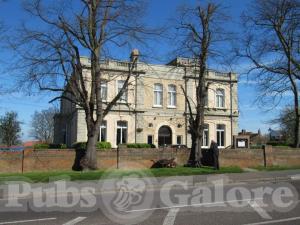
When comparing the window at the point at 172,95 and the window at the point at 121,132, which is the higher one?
the window at the point at 172,95

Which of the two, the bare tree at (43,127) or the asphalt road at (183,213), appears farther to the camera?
the bare tree at (43,127)

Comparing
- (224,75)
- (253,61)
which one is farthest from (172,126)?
(253,61)

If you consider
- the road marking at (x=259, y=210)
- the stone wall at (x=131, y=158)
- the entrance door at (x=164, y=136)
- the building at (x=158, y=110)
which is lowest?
the road marking at (x=259, y=210)

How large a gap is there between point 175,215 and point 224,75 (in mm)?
39684

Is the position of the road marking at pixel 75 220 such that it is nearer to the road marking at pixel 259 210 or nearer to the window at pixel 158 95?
the road marking at pixel 259 210

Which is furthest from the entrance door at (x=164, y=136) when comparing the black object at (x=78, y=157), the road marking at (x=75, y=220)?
the road marking at (x=75, y=220)

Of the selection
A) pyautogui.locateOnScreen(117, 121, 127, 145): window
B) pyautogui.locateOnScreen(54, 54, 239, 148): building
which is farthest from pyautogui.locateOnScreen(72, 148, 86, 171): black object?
pyautogui.locateOnScreen(117, 121, 127, 145): window

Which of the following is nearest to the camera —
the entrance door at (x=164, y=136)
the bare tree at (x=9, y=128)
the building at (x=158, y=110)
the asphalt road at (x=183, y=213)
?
the asphalt road at (x=183, y=213)

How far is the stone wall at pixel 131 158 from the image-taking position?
24.2 m

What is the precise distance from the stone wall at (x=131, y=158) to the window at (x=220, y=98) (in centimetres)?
1519

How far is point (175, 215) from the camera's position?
401 inches

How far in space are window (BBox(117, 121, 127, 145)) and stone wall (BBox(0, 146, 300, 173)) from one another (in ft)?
43.6

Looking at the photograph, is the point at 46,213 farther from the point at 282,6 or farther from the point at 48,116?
the point at 48,116

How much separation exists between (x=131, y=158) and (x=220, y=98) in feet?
77.3
